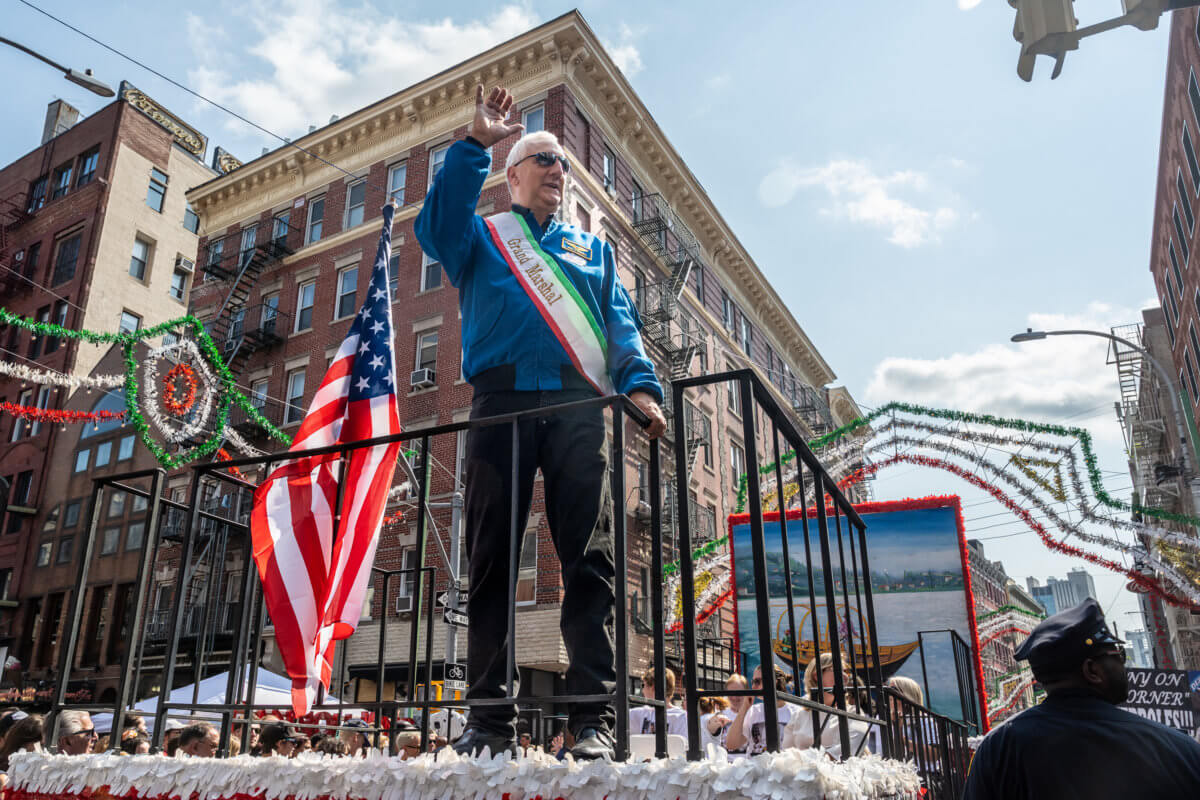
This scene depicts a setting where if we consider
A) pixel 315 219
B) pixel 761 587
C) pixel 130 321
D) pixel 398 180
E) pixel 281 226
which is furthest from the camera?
pixel 130 321

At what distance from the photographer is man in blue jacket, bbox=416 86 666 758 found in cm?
258

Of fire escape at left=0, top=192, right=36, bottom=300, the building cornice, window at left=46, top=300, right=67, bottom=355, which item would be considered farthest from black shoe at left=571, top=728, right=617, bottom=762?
fire escape at left=0, top=192, right=36, bottom=300

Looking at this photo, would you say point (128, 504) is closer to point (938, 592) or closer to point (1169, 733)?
point (938, 592)

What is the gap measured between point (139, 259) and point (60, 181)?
581 centimetres

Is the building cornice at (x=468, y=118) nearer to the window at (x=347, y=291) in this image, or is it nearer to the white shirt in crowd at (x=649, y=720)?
the window at (x=347, y=291)

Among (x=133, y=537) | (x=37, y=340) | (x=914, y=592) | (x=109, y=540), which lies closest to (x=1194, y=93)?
(x=914, y=592)

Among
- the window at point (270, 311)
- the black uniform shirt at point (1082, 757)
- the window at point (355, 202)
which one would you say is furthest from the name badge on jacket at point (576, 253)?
the window at point (270, 311)

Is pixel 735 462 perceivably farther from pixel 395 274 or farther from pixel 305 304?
pixel 305 304

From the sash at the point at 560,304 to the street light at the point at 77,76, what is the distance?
813 cm

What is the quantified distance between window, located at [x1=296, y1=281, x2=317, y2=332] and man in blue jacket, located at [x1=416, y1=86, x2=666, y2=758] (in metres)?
26.7

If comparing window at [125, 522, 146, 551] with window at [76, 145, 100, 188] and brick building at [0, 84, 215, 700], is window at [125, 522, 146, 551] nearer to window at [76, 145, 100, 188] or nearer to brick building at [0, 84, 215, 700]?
brick building at [0, 84, 215, 700]

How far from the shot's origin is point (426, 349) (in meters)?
25.6

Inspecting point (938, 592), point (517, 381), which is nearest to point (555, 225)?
point (517, 381)

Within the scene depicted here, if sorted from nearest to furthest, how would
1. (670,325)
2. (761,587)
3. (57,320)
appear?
1. (761,587)
2. (670,325)
3. (57,320)
